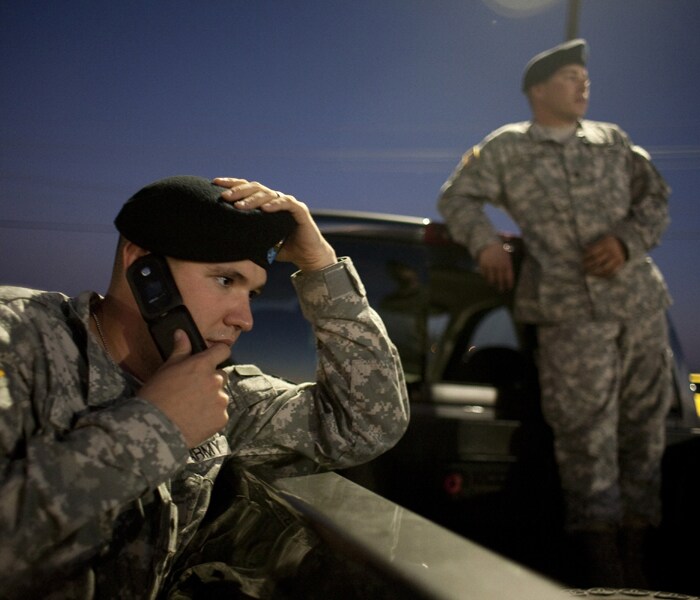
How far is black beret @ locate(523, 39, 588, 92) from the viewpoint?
3119 mm

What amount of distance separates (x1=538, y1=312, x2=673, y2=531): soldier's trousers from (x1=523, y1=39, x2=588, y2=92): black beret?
4.14 ft

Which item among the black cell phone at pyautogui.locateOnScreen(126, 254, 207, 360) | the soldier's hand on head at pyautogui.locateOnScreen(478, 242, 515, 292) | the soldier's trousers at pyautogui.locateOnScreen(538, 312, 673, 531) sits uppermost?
the black cell phone at pyautogui.locateOnScreen(126, 254, 207, 360)

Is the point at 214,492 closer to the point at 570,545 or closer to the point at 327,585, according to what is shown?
the point at 327,585

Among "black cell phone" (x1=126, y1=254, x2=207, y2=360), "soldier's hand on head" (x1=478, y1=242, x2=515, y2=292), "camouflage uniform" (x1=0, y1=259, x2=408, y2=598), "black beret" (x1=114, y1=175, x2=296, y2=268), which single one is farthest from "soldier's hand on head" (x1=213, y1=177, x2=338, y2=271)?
"soldier's hand on head" (x1=478, y1=242, x2=515, y2=292)

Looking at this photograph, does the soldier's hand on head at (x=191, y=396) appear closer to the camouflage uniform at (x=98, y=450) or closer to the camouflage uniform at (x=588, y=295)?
the camouflage uniform at (x=98, y=450)

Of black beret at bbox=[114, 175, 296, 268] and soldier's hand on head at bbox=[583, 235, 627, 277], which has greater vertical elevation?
black beret at bbox=[114, 175, 296, 268]

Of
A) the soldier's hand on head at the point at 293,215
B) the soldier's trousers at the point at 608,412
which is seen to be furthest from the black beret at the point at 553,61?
the soldier's hand on head at the point at 293,215

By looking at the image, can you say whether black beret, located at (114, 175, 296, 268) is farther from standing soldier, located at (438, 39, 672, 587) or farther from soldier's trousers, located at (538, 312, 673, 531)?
soldier's trousers, located at (538, 312, 673, 531)

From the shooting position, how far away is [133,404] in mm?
1073

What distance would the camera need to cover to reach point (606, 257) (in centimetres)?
285

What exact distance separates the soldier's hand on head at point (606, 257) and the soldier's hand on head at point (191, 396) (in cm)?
218

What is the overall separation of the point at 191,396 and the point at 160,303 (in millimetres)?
285

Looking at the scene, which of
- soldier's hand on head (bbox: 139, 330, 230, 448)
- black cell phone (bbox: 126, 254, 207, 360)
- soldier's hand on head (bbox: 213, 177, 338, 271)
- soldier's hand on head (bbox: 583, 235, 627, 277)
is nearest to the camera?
soldier's hand on head (bbox: 139, 330, 230, 448)

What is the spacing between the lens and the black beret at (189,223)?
4.46 ft
